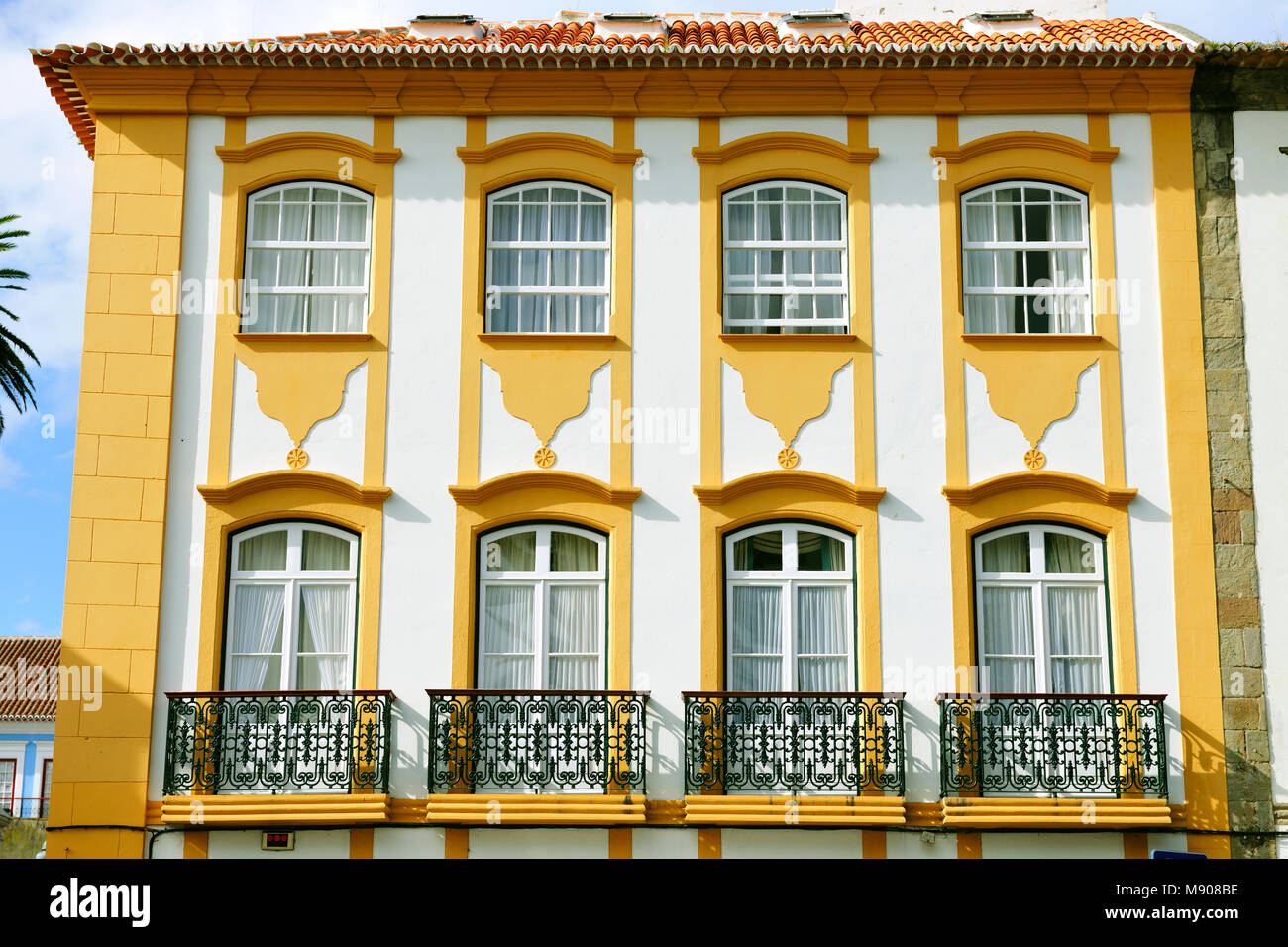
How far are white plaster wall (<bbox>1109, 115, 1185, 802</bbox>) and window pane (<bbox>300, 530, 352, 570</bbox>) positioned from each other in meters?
7.52

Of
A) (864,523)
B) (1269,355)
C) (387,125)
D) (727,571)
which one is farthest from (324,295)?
(1269,355)

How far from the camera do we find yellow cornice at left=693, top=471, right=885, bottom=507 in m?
14.5

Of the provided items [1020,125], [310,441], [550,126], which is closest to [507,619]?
[310,441]

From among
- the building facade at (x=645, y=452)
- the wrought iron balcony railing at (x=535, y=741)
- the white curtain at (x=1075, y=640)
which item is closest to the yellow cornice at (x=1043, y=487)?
the building facade at (x=645, y=452)

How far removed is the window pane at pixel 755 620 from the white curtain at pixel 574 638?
4.26 ft

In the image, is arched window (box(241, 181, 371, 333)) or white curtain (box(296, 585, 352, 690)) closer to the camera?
white curtain (box(296, 585, 352, 690))

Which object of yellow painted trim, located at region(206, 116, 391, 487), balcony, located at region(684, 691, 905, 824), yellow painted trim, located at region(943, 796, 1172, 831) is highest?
yellow painted trim, located at region(206, 116, 391, 487)

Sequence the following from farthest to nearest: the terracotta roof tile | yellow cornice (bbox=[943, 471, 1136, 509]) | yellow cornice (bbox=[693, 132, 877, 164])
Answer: the terracotta roof tile → yellow cornice (bbox=[693, 132, 877, 164]) → yellow cornice (bbox=[943, 471, 1136, 509])

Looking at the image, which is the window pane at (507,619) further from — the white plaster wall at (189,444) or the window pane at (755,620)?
the white plaster wall at (189,444)

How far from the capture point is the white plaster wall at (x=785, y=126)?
1545 centimetres

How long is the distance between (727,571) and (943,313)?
3.33 meters

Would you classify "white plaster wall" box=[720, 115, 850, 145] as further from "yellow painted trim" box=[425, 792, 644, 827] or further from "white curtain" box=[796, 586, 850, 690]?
"yellow painted trim" box=[425, 792, 644, 827]

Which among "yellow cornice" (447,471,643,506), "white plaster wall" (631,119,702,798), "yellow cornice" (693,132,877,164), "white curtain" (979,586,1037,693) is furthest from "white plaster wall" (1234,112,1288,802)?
"yellow cornice" (447,471,643,506)

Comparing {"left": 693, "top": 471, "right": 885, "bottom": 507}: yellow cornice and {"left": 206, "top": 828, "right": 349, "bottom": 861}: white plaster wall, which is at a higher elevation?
{"left": 693, "top": 471, "right": 885, "bottom": 507}: yellow cornice
